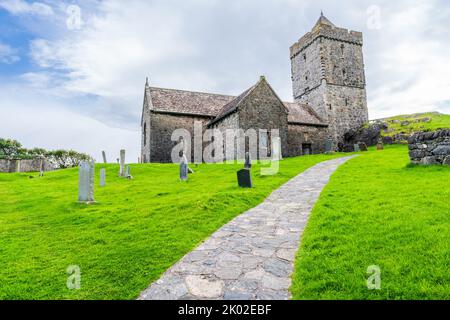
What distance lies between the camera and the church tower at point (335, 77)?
38969 millimetres

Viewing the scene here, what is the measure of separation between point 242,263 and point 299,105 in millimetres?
37362

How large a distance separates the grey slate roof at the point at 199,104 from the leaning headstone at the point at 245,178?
17747 millimetres

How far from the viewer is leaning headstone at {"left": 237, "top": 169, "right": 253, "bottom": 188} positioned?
39.0ft

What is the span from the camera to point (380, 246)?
481 centimetres

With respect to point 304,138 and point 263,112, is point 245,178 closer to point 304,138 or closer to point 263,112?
point 263,112

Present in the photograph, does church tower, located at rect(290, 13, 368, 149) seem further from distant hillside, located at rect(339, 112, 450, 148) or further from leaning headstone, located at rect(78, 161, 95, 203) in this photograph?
leaning headstone, located at rect(78, 161, 95, 203)

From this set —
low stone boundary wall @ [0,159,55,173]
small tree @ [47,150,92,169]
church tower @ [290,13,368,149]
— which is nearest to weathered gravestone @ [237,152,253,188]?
→ low stone boundary wall @ [0,159,55,173]

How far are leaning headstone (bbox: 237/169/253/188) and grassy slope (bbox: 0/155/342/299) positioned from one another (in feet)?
1.92

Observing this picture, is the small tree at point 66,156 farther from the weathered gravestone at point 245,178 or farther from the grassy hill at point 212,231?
the weathered gravestone at point 245,178

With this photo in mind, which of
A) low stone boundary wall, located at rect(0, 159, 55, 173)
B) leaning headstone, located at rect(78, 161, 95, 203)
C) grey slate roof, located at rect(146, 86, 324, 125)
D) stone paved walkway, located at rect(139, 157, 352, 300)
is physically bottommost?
stone paved walkway, located at rect(139, 157, 352, 300)

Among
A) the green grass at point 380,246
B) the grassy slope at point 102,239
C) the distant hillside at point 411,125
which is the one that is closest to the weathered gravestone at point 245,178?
the grassy slope at point 102,239
